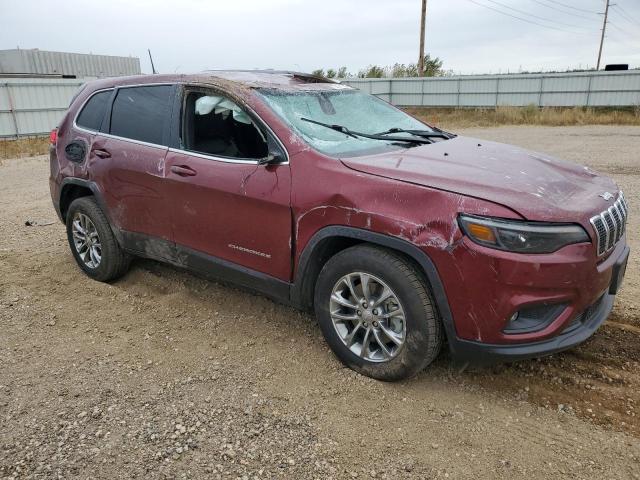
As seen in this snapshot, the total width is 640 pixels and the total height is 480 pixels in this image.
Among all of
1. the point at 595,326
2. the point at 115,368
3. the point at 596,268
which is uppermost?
the point at 596,268

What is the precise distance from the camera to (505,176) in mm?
2848

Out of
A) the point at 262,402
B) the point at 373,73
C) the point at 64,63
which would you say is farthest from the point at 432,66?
the point at 262,402

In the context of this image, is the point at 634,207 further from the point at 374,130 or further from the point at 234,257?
the point at 234,257

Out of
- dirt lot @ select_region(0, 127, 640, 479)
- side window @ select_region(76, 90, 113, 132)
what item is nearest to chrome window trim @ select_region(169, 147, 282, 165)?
side window @ select_region(76, 90, 113, 132)

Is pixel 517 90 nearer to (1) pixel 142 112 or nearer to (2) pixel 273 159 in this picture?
(1) pixel 142 112

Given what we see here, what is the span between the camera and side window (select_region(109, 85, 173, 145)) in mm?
3926

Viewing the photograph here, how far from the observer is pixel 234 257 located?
352cm

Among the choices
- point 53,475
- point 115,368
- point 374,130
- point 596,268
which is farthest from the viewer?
point 374,130

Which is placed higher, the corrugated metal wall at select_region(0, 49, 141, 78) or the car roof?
the corrugated metal wall at select_region(0, 49, 141, 78)

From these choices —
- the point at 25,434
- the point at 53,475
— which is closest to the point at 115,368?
the point at 25,434

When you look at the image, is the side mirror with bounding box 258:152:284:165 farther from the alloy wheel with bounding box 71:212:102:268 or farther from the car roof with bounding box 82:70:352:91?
the alloy wheel with bounding box 71:212:102:268

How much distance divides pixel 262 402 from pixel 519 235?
1.66 metres

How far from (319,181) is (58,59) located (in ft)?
134

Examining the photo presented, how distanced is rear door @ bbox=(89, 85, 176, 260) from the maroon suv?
0.01 m
